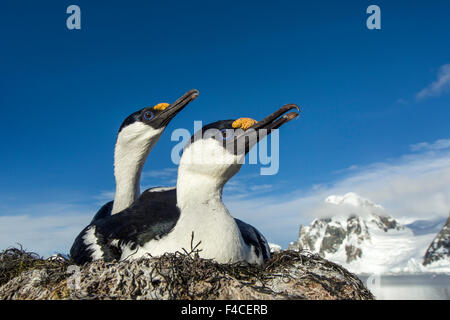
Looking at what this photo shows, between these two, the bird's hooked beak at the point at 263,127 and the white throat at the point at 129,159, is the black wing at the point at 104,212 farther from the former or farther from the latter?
the bird's hooked beak at the point at 263,127

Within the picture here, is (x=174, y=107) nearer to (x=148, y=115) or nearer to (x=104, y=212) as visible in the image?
(x=148, y=115)

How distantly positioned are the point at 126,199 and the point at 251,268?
419 cm

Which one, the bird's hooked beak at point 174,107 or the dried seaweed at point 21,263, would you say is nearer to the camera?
the dried seaweed at point 21,263

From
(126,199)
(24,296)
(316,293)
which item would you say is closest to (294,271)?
(316,293)

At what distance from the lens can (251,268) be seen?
5719 mm

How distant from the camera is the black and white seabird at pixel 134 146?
8.74m

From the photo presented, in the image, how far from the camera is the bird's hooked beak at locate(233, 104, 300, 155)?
620 centimetres

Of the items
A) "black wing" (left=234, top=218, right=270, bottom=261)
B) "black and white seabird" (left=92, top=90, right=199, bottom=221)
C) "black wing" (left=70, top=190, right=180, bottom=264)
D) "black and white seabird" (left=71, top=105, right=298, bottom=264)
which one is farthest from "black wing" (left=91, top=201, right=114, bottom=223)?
"black wing" (left=234, top=218, right=270, bottom=261)

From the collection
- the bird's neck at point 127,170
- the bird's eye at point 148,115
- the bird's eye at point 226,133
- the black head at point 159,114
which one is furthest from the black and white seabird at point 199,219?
the bird's eye at point 148,115

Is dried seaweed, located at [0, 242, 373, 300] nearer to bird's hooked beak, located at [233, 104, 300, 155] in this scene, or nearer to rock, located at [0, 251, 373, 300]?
rock, located at [0, 251, 373, 300]

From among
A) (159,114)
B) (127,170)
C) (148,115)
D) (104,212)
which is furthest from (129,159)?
(104,212)

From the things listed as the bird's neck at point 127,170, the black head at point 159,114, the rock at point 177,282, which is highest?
the black head at point 159,114

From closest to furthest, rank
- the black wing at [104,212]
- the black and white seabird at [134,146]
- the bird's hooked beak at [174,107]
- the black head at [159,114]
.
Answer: the bird's hooked beak at [174,107]
the black head at [159,114]
the black and white seabird at [134,146]
the black wing at [104,212]
